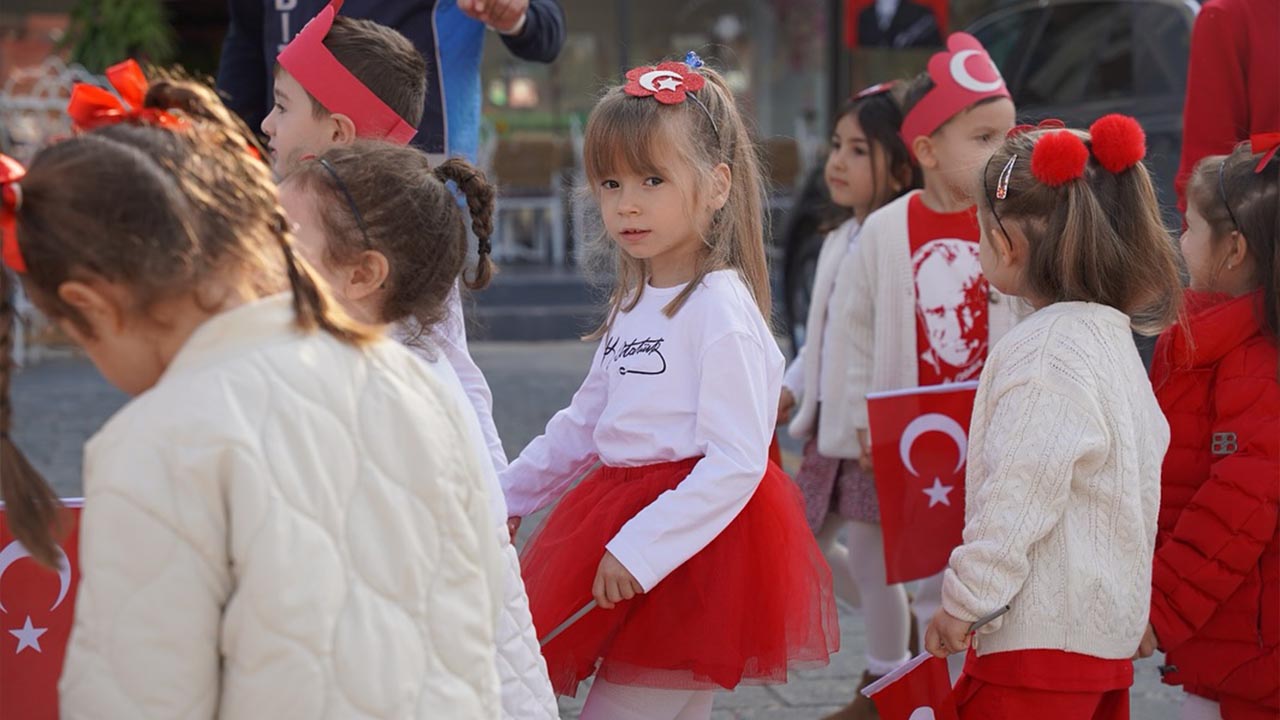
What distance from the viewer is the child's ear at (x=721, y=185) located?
2.89m

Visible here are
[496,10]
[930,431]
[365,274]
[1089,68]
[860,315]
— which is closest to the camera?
[365,274]

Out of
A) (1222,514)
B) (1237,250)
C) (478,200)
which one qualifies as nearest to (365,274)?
(478,200)

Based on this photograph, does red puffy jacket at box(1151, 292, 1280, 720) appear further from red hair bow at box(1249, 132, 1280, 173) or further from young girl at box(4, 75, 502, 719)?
young girl at box(4, 75, 502, 719)

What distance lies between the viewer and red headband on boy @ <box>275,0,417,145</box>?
2.96 m

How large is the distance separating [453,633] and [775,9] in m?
14.2

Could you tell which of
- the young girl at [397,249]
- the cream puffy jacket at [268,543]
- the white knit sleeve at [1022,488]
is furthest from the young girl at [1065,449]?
the cream puffy jacket at [268,543]

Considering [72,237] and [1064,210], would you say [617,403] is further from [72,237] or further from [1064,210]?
[72,237]

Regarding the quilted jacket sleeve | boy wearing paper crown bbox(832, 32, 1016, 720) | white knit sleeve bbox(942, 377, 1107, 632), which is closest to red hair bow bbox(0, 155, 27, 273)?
the quilted jacket sleeve

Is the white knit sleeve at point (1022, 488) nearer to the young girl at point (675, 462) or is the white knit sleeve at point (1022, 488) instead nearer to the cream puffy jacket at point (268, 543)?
the young girl at point (675, 462)

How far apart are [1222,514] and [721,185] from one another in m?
1.13

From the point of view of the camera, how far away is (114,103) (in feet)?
6.06

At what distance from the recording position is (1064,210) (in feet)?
8.85

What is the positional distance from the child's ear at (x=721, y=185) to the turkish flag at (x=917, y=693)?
926 millimetres
